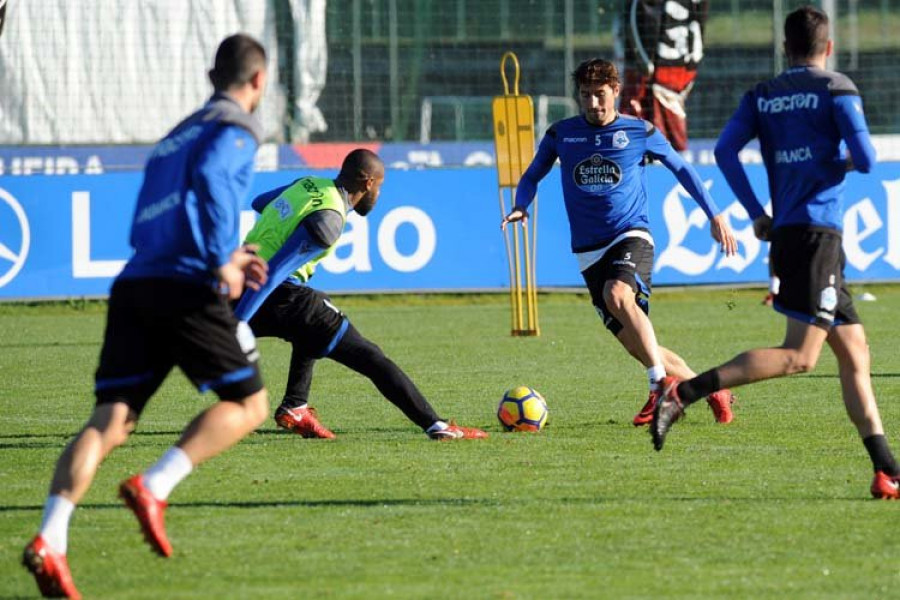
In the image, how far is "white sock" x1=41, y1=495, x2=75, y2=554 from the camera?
5.68 meters

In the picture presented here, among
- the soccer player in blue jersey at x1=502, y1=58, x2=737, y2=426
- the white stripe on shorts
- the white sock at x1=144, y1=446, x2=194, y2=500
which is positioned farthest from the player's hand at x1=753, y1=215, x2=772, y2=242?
the white stripe on shorts

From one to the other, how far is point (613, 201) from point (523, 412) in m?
1.46

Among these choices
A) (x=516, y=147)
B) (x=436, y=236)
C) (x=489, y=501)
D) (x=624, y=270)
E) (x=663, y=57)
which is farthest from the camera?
(x=663, y=57)

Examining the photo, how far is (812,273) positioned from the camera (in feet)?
23.7

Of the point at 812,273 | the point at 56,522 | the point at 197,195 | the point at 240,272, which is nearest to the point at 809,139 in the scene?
the point at 812,273

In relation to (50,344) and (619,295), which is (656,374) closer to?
(619,295)

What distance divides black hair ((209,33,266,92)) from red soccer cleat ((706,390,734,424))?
15.5 ft

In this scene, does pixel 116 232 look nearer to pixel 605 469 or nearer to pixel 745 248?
pixel 745 248

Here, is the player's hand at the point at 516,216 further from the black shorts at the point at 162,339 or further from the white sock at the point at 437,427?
the black shorts at the point at 162,339

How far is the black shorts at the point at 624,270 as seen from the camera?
399 inches

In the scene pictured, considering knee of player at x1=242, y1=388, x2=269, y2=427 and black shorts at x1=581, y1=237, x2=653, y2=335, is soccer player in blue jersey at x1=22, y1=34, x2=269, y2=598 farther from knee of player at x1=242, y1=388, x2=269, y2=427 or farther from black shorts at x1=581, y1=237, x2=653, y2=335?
black shorts at x1=581, y1=237, x2=653, y2=335

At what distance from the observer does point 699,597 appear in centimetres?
562

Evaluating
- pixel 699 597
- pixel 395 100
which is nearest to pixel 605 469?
pixel 699 597

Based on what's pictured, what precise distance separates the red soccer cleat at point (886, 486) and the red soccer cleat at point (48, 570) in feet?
11.8
